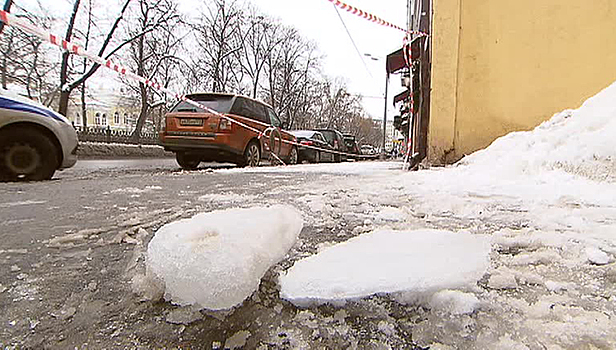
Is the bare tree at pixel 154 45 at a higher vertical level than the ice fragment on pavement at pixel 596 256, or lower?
higher

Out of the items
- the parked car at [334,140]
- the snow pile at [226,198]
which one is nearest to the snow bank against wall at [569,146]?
the snow pile at [226,198]

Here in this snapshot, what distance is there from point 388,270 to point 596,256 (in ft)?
2.22

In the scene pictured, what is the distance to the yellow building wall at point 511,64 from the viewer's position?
4102 millimetres

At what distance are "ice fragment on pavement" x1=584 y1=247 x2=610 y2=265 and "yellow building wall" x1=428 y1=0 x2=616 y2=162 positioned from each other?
3.57m

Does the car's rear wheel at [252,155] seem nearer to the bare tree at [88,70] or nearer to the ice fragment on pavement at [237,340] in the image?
the ice fragment on pavement at [237,340]

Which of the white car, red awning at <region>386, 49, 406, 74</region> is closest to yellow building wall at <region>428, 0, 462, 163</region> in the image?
red awning at <region>386, 49, 406, 74</region>

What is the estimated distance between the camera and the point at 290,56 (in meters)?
30.8

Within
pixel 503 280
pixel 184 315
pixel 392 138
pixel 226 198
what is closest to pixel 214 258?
pixel 184 315

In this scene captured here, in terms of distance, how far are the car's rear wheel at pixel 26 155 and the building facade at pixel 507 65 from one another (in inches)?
176

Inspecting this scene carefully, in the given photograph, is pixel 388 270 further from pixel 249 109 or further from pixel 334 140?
pixel 334 140

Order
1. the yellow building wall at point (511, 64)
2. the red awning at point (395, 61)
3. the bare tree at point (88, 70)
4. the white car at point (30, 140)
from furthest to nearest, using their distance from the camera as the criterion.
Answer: the bare tree at point (88, 70) → the red awning at point (395, 61) → the yellow building wall at point (511, 64) → the white car at point (30, 140)

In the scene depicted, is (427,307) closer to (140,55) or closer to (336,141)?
(336,141)

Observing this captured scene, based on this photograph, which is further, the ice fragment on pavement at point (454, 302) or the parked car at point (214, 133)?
the parked car at point (214, 133)

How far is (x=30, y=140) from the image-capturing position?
12.2ft
